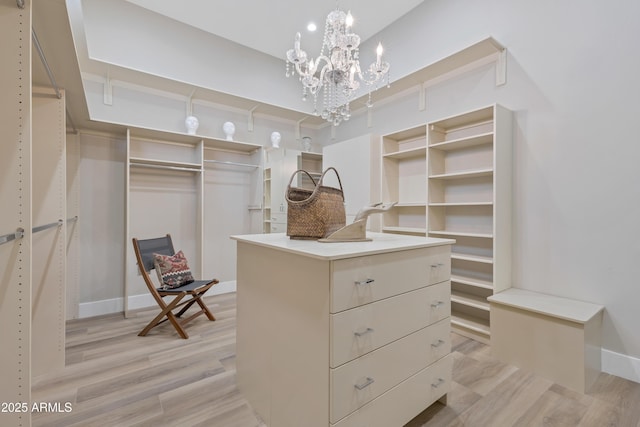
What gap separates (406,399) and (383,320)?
1.56ft

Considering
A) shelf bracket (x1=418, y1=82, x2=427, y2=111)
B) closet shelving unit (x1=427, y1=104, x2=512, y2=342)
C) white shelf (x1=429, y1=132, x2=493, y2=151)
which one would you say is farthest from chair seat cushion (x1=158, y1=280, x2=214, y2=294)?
shelf bracket (x1=418, y1=82, x2=427, y2=111)

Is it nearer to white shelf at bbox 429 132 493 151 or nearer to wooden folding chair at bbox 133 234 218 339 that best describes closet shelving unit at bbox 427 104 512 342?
white shelf at bbox 429 132 493 151

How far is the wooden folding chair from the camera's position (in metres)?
2.62

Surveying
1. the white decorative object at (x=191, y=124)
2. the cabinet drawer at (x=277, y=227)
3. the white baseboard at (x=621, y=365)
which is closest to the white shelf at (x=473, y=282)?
the white baseboard at (x=621, y=365)

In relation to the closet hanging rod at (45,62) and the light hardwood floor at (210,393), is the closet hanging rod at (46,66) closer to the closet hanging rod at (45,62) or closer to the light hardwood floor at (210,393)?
the closet hanging rod at (45,62)

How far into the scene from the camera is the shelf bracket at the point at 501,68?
8.73 feet

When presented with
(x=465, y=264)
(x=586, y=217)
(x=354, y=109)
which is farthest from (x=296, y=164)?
(x=586, y=217)

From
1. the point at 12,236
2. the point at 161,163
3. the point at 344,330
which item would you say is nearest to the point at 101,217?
the point at 161,163

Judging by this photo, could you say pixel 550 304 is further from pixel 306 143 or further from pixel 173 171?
pixel 173 171

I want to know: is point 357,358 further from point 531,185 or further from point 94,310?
point 94,310

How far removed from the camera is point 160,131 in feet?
10.8

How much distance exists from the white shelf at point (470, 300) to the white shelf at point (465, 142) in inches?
60.2

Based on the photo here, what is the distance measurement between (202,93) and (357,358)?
3.73 meters

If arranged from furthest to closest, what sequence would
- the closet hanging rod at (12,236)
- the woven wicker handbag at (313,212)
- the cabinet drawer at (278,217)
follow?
the cabinet drawer at (278,217) < the woven wicker handbag at (313,212) < the closet hanging rod at (12,236)
